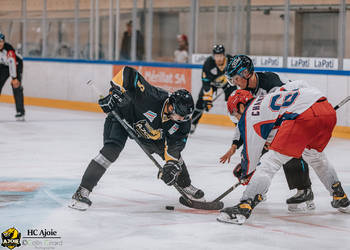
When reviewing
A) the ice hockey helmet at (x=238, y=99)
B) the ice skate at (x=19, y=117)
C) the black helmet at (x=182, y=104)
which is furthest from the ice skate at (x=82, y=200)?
the ice skate at (x=19, y=117)

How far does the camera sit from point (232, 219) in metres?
4.29

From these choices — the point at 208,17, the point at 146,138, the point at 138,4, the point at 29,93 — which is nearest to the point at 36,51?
the point at 29,93

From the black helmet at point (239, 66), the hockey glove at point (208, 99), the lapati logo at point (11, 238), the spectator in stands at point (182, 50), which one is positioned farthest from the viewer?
the spectator in stands at point (182, 50)

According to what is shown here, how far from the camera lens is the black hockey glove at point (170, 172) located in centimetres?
450

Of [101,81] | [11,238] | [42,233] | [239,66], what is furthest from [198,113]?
[11,238]

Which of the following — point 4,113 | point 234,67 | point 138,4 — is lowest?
point 4,113

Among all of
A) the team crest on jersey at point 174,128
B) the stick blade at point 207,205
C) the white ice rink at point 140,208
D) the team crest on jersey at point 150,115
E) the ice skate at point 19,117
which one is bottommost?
the white ice rink at point 140,208

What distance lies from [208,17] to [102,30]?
8.32 feet

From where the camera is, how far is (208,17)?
11.8 m

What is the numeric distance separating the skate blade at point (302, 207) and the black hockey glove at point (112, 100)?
4.08 feet

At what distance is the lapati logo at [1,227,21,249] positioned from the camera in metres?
3.73

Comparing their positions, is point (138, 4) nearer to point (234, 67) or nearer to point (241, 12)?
point (241, 12)

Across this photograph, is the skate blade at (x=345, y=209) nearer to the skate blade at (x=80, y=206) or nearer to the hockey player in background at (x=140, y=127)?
the hockey player in background at (x=140, y=127)

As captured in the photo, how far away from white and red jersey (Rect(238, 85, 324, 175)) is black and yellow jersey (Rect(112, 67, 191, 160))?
44 centimetres
